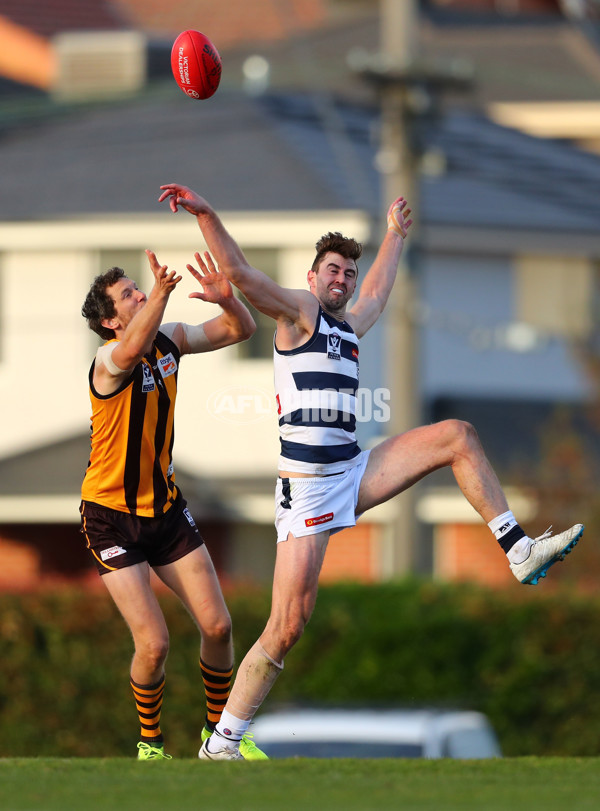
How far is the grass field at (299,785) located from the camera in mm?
7445

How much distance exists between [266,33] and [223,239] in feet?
146

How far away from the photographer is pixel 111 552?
8797 mm

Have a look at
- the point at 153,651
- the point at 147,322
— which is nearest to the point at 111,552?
the point at 153,651

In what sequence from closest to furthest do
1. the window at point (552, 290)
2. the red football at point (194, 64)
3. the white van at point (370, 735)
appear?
1. the red football at point (194, 64)
2. the white van at point (370, 735)
3. the window at point (552, 290)

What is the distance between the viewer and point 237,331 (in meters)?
9.21

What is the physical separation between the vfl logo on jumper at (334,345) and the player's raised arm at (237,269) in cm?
13

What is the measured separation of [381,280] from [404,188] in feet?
39.7

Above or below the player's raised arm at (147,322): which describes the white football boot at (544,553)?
below

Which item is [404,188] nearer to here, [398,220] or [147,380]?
[398,220]

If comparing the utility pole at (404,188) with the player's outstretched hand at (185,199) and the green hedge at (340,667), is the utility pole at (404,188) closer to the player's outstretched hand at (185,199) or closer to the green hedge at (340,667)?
the green hedge at (340,667)

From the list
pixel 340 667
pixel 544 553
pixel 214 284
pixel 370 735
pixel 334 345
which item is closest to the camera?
pixel 544 553

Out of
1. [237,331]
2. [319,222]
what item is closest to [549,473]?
[319,222]

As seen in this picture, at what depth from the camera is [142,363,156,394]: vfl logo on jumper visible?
8.88 meters

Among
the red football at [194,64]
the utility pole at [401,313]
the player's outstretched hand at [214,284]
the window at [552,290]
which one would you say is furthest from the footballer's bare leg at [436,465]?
the window at [552,290]
